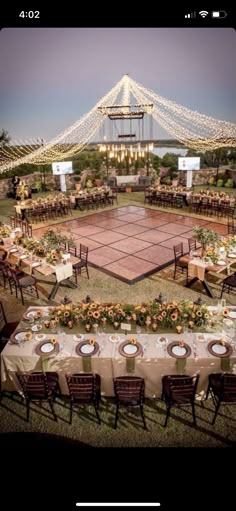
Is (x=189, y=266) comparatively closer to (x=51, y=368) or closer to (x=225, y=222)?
(x=51, y=368)

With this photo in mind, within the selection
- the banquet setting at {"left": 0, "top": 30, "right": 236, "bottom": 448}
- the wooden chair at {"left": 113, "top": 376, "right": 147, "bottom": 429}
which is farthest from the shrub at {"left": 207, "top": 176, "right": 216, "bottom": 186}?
the wooden chair at {"left": 113, "top": 376, "right": 147, "bottom": 429}

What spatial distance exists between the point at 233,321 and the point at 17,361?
371 cm

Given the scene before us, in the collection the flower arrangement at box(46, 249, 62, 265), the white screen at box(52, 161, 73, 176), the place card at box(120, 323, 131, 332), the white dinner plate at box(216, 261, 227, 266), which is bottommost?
the place card at box(120, 323, 131, 332)

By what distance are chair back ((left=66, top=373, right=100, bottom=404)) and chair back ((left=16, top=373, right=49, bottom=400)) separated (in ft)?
1.19

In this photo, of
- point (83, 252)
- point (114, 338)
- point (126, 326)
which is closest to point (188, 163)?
point (83, 252)

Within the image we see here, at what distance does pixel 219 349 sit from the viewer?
540cm

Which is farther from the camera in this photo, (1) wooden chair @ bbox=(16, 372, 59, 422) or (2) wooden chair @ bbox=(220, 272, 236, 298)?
(2) wooden chair @ bbox=(220, 272, 236, 298)

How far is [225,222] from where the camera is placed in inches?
584

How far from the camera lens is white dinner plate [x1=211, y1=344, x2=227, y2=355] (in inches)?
210

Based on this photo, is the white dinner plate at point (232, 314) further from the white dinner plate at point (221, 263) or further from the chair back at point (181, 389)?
the white dinner plate at point (221, 263)

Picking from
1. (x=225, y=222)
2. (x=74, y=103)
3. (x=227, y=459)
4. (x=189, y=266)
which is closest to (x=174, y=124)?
(x=225, y=222)

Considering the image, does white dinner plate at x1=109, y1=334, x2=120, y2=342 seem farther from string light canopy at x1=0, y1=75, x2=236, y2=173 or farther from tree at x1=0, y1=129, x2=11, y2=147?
tree at x1=0, y1=129, x2=11, y2=147
